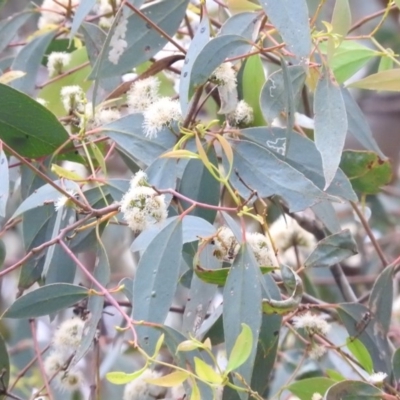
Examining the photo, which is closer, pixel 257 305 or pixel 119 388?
pixel 257 305

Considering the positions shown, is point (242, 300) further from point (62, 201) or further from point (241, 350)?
point (62, 201)

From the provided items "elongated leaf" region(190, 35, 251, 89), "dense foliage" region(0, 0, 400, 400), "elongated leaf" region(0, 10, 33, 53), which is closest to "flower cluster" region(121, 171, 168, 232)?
"dense foliage" region(0, 0, 400, 400)

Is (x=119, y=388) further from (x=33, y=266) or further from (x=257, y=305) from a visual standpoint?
(x=257, y=305)

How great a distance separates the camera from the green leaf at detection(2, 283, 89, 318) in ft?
2.27

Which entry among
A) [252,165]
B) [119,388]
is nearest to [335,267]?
[252,165]

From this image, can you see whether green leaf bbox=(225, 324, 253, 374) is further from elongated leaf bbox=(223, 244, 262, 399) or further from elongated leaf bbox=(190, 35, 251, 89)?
elongated leaf bbox=(190, 35, 251, 89)

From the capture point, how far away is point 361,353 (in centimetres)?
77

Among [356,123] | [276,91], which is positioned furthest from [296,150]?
[356,123]

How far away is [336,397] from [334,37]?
30cm

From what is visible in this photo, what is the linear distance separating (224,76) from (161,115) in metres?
0.07

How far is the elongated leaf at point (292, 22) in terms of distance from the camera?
Result: 621mm

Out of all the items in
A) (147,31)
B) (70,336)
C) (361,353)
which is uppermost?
(147,31)

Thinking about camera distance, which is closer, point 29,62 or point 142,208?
point 142,208

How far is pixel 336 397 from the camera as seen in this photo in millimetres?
648
